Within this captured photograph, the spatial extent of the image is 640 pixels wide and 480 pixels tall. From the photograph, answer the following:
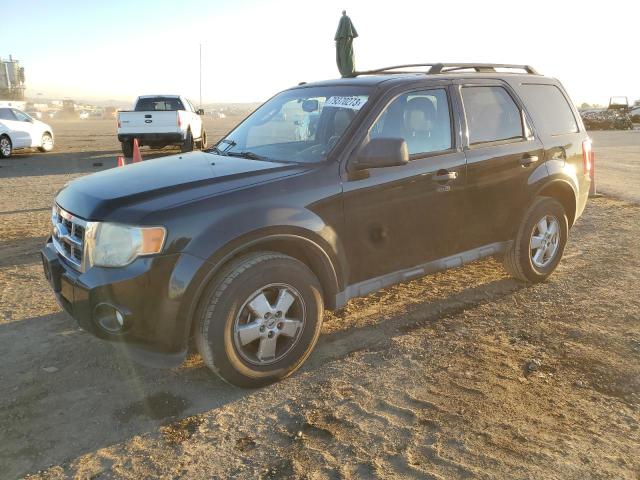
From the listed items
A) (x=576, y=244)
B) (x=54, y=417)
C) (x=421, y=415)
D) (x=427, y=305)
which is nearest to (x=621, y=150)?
(x=576, y=244)

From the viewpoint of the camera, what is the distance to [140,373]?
11.6 feet

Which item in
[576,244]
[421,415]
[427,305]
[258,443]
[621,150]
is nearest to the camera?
[258,443]

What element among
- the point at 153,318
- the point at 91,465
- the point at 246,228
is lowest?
the point at 91,465

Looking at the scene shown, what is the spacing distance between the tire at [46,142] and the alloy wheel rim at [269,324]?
17.2 metres

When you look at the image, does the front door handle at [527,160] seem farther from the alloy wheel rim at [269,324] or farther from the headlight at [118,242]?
the headlight at [118,242]

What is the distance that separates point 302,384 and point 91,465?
1282mm

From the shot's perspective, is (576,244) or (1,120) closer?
(576,244)

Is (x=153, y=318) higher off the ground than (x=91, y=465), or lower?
higher

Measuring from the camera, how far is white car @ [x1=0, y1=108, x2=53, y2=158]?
1590 cm

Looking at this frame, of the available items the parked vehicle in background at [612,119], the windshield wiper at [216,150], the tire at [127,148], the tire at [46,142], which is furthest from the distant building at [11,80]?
the windshield wiper at [216,150]

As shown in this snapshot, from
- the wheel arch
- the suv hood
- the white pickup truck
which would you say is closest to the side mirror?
the suv hood

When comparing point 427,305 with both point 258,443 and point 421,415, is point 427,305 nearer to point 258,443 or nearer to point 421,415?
point 421,415

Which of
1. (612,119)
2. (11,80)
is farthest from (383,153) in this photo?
(11,80)

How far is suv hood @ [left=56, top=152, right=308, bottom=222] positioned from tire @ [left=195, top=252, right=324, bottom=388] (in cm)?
48
